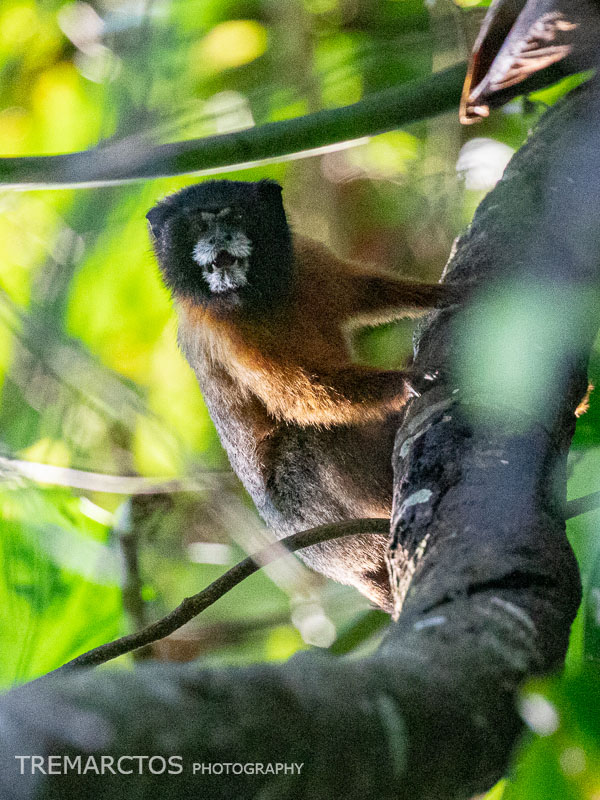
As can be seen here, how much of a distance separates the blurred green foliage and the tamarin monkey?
0.31 m

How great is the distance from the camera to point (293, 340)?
350 centimetres

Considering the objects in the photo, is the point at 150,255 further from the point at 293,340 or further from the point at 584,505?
the point at 584,505

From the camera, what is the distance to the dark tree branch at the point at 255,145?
2.98 m

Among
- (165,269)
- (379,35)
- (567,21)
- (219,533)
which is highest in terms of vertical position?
(379,35)

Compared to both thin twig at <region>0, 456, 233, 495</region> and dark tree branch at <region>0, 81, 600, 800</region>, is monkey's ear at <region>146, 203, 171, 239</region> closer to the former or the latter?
thin twig at <region>0, 456, 233, 495</region>

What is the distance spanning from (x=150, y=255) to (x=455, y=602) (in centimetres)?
303

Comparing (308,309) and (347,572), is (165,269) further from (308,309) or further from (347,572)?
(347,572)

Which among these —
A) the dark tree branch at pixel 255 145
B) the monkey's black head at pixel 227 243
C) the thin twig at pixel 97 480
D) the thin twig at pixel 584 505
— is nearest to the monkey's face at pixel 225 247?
the monkey's black head at pixel 227 243

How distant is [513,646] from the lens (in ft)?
3.78

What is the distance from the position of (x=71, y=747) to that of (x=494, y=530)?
102 centimetres

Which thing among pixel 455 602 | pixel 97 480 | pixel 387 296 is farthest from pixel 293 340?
pixel 455 602

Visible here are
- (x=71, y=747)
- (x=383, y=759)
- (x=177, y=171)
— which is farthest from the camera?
(x=177, y=171)

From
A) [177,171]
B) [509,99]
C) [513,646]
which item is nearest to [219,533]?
[177,171]

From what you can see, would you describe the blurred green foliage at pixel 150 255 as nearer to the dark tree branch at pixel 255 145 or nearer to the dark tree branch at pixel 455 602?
the dark tree branch at pixel 255 145
